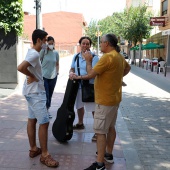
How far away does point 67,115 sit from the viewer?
4469 mm

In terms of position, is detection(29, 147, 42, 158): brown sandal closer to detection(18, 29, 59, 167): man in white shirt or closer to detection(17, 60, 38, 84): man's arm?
detection(18, 29, 59, 167): man in white shirt

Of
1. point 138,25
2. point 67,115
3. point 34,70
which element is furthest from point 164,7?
point 34,70

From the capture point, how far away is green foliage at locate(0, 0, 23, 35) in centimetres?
979

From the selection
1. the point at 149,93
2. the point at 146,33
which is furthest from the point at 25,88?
the point at 146,33

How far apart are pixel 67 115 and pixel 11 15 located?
6.67 m

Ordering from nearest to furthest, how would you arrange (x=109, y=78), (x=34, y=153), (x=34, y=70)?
(x=109, y=78) < (x=34, y=70) < (x=34, y=153)

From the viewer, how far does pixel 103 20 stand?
6975cm

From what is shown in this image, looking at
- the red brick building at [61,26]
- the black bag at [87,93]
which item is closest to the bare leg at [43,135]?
the black bag at [87,93]

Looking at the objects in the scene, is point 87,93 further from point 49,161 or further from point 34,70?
point 49,161

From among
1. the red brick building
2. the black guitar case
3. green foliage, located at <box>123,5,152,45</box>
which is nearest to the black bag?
the black guitar case

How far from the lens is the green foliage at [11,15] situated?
385 inches

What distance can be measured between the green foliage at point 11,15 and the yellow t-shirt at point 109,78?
7.33 m

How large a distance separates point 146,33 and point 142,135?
25.2 metres

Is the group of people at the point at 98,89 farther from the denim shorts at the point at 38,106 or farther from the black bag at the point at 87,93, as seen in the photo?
the black bag at the point at 87,93
